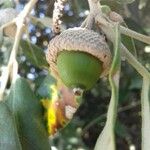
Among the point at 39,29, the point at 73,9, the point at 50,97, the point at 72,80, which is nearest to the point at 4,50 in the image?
the point at 39,29

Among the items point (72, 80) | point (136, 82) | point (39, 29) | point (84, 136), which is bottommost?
point (84, 136)

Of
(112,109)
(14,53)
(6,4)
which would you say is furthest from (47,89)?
(6,4)

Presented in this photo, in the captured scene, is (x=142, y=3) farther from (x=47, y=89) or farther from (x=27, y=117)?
(x=27, y=117)

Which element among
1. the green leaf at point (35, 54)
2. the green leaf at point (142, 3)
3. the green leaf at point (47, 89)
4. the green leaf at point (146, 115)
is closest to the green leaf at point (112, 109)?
the green leaf at point (146, 115)

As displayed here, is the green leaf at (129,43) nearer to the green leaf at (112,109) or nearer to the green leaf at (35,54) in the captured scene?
the green leaf at (35,54)

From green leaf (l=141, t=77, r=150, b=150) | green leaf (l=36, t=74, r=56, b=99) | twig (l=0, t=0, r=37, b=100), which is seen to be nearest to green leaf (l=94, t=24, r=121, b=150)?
green leaf (l=141, t=77, r=150, b=150)

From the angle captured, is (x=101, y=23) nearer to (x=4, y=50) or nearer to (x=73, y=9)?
(x=73, y=9)
